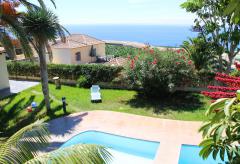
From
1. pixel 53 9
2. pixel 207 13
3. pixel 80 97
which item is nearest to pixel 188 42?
pixel 207 13

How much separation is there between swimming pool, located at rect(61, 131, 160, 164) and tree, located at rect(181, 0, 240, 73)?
473 inches

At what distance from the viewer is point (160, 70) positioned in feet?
66.1

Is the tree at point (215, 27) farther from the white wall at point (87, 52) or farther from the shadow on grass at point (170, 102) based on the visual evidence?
the white wall at point (87, 52)

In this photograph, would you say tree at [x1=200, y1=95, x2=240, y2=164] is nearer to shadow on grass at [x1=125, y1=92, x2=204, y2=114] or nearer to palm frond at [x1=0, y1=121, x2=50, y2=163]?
palm frond at [x1=0, y1=121, x2=50, y2=163]

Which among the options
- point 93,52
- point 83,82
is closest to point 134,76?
point 83,82

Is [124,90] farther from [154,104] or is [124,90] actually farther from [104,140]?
[104,140]

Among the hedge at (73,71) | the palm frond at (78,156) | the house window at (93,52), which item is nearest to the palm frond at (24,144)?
the palm frond at (78,156)

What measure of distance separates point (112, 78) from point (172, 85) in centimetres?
646

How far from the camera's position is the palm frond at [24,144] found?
5.76m

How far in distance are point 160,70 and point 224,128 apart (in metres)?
16.4

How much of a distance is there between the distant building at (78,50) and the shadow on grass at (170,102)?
47.1ft

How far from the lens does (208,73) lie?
22656mm

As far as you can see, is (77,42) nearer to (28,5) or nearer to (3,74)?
(3,74)

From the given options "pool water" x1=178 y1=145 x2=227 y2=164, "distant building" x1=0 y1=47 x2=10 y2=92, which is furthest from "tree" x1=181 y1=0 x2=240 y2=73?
"distant building" x1=0 y1=47 x2=10 y2=92
